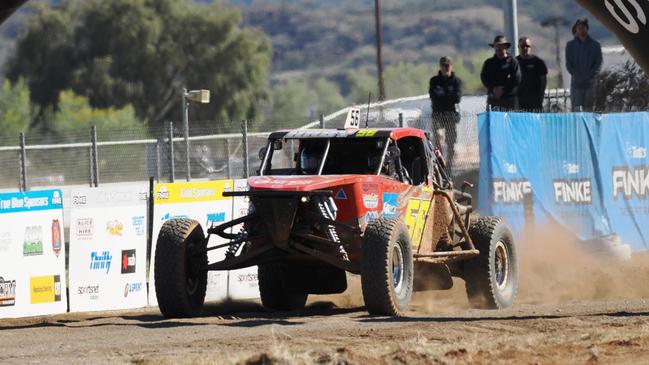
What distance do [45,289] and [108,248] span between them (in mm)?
972

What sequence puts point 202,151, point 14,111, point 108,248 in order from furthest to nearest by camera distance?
point 14,111 → point 202,151 → point 108,248

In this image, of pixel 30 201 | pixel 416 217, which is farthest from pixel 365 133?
pixel 30 201

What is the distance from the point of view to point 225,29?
97438 mm

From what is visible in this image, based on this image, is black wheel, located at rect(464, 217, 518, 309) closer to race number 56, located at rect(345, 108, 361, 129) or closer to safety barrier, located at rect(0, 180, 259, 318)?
race number 56, located at rect(345, 108, 361, 129)

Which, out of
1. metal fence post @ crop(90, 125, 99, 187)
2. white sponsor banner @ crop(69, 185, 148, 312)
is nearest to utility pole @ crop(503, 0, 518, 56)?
metal fence post @ crop(90, 125, 99, 187)

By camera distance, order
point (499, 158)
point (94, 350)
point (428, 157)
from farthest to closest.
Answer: point (499, 158)
point (428, 157)
point (94, 350)

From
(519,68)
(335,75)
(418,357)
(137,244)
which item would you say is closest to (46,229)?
(137,244)

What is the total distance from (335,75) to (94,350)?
169m

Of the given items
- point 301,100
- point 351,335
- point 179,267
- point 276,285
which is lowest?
point 351,335

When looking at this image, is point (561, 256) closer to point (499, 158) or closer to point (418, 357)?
point (499, 158)

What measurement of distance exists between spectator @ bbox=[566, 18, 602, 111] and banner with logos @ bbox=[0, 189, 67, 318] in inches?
428

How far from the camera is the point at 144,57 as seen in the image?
94.7 meters

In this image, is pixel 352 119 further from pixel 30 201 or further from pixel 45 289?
pixel 45 289

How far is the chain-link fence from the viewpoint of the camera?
1952 centimetres
